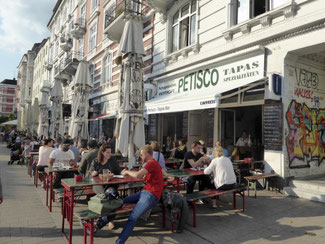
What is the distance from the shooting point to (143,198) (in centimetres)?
364

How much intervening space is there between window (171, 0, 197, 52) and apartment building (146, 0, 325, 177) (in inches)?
1.7

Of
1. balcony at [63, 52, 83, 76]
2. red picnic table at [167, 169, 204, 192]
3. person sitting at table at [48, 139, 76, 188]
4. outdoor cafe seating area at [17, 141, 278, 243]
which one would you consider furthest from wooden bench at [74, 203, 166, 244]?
balcony at [63, 52, 83, 76]

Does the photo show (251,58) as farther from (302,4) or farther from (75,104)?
(75,104)

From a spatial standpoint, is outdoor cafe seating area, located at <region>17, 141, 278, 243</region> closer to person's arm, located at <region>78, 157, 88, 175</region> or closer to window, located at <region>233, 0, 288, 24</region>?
person's arm, located at <region>78, 157, 88, 175</region>

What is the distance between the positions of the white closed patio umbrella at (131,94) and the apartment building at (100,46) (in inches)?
223

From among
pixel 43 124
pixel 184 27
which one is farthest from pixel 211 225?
pixel 43 124

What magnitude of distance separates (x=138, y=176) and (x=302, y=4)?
6.22 meters

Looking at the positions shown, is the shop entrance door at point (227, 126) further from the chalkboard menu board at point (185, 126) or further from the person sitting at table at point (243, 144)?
the chalkboard menu board at point (185, 126)

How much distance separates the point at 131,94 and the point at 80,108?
4.91m

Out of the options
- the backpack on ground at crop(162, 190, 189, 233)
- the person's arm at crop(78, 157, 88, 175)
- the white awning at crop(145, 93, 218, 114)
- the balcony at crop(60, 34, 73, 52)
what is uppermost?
the balcony at crop(60, 34, 73, 52)

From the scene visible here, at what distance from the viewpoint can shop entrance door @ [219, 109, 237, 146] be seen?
9102mm

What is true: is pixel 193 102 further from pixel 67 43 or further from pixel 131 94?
pixel 67 43

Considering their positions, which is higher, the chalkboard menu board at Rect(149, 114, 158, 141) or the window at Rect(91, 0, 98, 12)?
the window at Rect(91, 0, 98, 12)

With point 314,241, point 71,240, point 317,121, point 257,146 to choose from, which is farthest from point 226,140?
point 71,240
